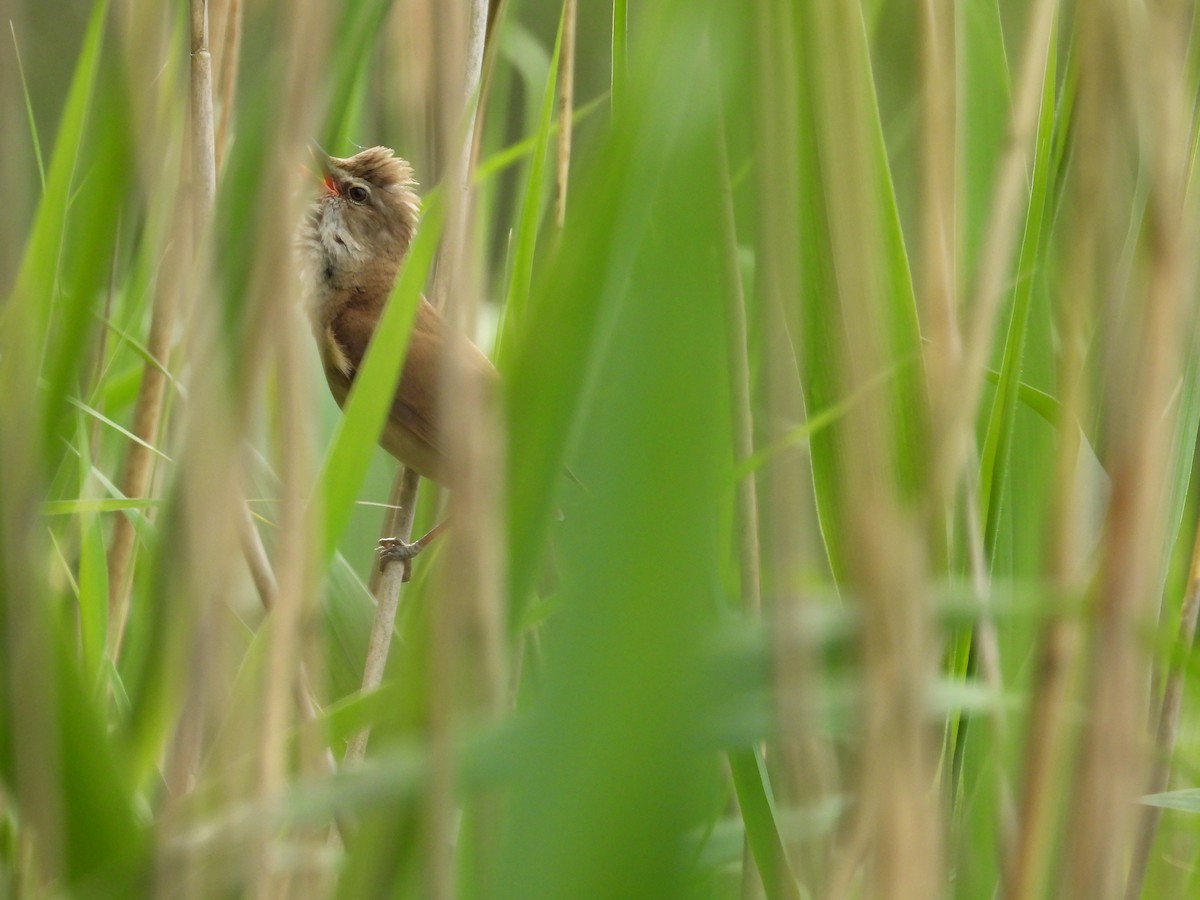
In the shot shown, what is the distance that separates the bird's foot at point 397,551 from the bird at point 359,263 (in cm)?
45

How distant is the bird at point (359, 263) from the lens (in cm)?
191

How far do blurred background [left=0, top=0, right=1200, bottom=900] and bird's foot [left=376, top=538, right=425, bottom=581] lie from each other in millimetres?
147

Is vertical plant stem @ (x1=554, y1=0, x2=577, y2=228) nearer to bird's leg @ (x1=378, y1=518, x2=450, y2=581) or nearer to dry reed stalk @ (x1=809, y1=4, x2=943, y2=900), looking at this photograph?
bird's leg @ (x1=378, y1=518, x2=450, y2=581)

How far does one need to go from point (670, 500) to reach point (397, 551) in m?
0.83

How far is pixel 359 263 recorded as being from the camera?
204 cm

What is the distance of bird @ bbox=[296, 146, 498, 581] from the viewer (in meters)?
1.91

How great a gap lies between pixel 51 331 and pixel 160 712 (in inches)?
14.3

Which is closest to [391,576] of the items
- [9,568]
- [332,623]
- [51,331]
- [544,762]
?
[332,623]

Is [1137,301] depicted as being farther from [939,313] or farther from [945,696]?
[945,696]

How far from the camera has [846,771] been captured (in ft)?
3.04

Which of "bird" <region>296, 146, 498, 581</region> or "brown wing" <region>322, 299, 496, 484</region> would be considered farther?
"bird" <region>296, 146, 498, 581</region>

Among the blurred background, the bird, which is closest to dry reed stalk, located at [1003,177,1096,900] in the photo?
the blurred background

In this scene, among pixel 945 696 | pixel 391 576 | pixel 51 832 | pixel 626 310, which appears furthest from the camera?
pixel 391 576

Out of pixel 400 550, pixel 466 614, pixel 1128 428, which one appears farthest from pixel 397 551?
pixel 1128 428
